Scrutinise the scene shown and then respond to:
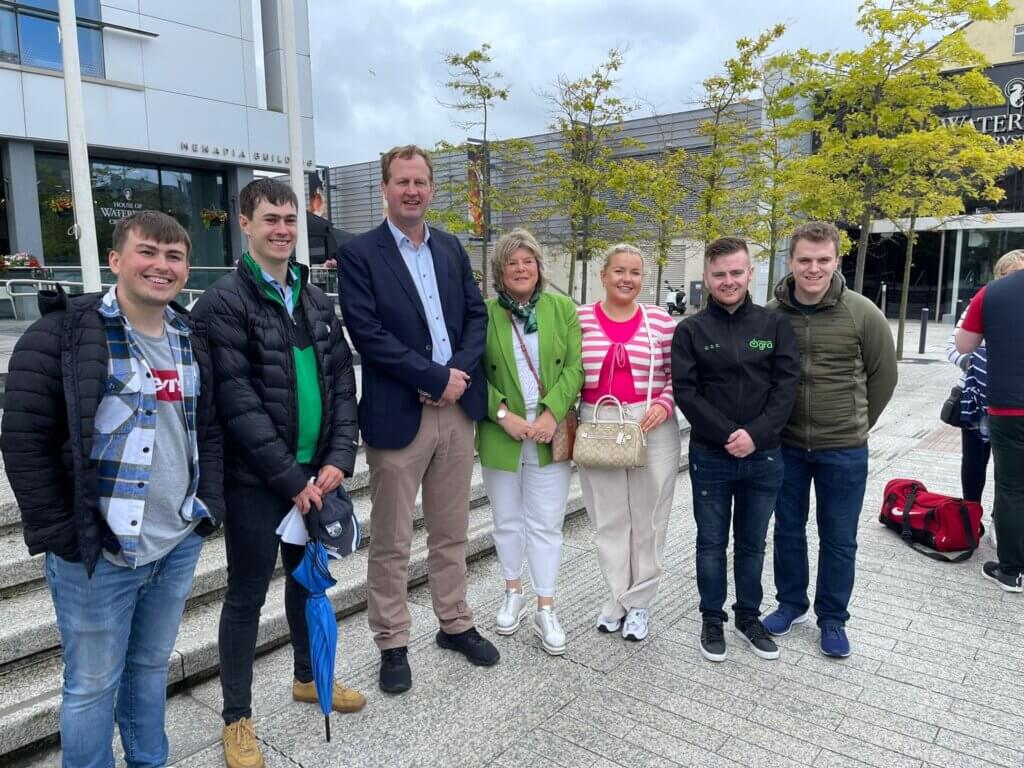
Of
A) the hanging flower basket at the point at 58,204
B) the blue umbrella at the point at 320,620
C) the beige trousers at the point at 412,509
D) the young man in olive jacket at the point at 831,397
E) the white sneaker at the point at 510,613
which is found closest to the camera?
the blue umbrella at the point at 320,620

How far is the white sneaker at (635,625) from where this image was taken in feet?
12.2

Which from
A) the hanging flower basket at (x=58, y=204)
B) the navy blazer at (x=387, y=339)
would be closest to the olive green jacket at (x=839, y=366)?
the navy blazer at (x=387, y=339)

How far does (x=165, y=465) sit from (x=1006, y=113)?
30774mm

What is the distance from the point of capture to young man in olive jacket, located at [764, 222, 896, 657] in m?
3.42

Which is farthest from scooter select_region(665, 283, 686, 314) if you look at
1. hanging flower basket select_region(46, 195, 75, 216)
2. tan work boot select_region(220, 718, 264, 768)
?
tan work boot select_region(220, 718, 264, 768)

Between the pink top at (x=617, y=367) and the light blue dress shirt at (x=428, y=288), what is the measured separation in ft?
2.71

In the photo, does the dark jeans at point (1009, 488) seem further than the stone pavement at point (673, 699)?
Yes

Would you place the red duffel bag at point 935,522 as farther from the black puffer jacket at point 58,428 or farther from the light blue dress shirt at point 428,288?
the black puffer jacket at point 58,428

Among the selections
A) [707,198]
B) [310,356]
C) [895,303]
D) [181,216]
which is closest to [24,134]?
[181,216]

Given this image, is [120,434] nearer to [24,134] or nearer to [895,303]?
[24,134]

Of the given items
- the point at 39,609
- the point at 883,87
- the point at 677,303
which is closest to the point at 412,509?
the point at 39,609

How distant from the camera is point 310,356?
2838mm

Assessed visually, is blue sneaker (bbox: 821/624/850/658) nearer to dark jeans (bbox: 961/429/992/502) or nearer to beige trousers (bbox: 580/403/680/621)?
beige trousers (bbox: 580/403/680/621)

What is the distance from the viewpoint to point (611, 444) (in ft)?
11.6
